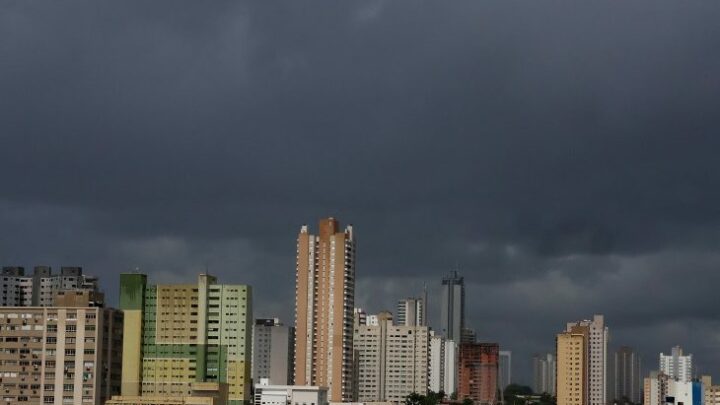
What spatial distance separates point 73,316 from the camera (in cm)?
10769

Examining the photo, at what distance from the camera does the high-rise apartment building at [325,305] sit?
142 meters

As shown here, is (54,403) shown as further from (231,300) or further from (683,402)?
(683,402)

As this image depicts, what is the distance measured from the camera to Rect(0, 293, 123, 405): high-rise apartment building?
352 ft

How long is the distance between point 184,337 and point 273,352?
52399 mm

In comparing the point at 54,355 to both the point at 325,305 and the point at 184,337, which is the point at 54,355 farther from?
the point at 325,305

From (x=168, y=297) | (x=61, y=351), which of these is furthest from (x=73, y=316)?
(x=168, y=297)

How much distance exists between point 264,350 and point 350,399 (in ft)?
113

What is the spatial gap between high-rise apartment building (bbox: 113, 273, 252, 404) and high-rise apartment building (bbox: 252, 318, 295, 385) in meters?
38.3

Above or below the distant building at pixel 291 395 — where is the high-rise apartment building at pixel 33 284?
above

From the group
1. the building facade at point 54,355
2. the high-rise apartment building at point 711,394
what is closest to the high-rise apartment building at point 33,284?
the building facade at point 54,355

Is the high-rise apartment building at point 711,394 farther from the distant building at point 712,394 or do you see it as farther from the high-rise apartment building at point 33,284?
the high-rise apartment building at point 33,284

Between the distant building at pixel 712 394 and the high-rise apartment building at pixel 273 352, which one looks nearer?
the distant building at pixel 712 394

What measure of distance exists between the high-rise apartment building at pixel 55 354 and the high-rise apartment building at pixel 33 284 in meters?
44.2

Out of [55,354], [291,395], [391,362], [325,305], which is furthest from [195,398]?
[391,362]
